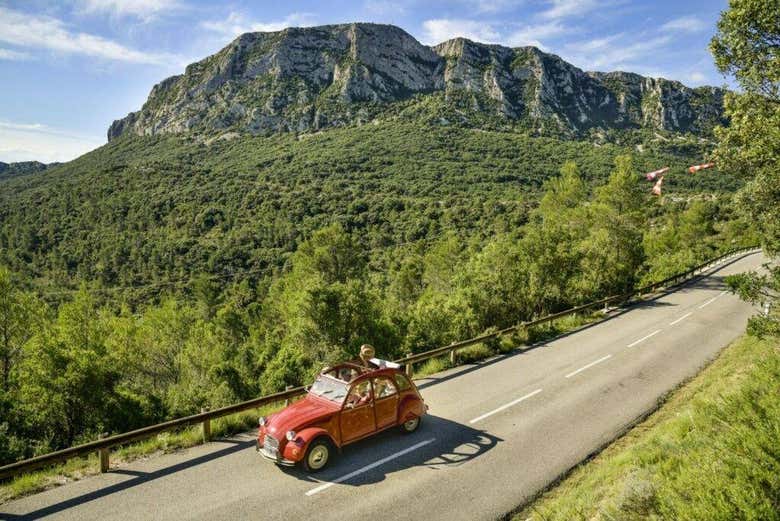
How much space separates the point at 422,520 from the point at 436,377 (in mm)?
7463

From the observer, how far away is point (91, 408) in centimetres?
1641

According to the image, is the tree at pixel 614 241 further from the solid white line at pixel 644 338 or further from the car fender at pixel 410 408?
the car fender at pixel 410 408

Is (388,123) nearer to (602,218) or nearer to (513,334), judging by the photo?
(602,218)

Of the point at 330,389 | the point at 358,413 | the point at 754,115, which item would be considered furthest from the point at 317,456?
the point at 754,115

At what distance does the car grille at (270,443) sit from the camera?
8.12m

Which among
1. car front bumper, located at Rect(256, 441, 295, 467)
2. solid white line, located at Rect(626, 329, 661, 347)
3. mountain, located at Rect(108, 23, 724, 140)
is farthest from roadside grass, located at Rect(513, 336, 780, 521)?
mountain, located at Rect(108, 23, 724, 140)

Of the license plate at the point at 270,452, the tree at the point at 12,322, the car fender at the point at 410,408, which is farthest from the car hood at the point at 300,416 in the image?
the tree at the point at 12,322

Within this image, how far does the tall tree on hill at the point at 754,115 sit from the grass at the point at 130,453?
457 inches

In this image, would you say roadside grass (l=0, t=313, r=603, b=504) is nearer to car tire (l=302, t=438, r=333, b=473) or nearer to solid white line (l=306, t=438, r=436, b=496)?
car tire (l=302, t=438, r=333, b=473)

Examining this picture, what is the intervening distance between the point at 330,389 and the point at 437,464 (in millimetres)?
2579

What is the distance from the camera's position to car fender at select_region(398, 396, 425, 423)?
9797 millimetres

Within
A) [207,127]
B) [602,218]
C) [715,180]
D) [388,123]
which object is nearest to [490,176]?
[388,123]

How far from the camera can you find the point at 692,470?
4.87m

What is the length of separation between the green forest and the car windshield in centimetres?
686
